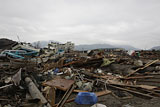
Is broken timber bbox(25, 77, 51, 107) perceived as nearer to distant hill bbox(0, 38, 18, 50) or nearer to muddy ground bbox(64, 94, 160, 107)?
muddy ground bbox(64, 94, 160, 107)

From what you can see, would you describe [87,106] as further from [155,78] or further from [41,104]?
[155,78]

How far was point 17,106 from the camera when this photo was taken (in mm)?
2814

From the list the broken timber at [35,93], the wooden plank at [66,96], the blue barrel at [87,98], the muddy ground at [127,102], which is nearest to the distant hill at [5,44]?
the broken timber at [35,93]

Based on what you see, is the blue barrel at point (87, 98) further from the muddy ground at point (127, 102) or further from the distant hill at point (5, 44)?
the distant hill at point (5, 44)

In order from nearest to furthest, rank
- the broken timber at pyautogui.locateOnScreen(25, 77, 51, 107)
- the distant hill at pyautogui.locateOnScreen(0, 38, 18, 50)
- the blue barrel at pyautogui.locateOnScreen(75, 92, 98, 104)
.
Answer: the broken timber at pyautogui.locateOnScreen(25, 77, 51, 107) < the blue barrel at pyautogui.locateOnScreen(75, 92, 98, 104) < the distant hill at pyautogui.locateOnScreen(0, 38, 18, 50)

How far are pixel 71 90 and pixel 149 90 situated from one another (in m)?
3.18

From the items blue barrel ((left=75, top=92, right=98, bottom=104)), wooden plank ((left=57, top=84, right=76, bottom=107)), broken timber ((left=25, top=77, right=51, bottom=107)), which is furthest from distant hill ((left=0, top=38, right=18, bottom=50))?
blue barrel ((left=75, top=92, right=98, bottom=104))

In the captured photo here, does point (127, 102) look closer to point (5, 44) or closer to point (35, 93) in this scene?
point (35, 93)

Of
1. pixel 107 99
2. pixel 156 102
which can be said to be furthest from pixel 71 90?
pixel 156 102

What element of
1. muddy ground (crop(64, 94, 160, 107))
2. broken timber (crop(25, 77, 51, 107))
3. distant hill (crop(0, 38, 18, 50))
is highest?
distant hill (crop(0, 38, 18, 50))

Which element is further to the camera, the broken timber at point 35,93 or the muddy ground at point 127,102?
the muddy ground at point 127,102

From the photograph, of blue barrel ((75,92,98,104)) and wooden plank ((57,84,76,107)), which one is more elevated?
blue barrel ((75,92,98,104))

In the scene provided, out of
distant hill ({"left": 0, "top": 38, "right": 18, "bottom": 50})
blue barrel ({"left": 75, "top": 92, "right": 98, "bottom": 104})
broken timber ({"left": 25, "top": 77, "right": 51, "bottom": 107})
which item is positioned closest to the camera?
broken timber ({"left": 25, "top": 77, "right": 51, "bottom": 107})

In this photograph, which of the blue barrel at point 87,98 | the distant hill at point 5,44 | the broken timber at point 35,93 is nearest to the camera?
the broken timber at point 35,93
